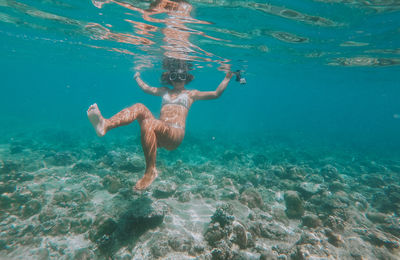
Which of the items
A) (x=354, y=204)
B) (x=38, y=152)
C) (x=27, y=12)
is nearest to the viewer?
(x=354, y=204)

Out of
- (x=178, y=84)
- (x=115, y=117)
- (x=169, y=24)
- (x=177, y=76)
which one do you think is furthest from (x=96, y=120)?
(x=169, y=24)

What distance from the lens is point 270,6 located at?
8.76m

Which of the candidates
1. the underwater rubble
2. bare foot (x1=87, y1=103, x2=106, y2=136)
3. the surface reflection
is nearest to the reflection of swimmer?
bare foot (x1=87, y1=103, x2=106, y2=136)

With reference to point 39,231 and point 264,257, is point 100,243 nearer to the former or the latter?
point 39,231

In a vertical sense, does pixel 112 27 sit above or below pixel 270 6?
below

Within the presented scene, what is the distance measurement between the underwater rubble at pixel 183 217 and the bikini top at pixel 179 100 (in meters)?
3.29

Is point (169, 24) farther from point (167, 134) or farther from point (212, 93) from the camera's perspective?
point (167, 134)

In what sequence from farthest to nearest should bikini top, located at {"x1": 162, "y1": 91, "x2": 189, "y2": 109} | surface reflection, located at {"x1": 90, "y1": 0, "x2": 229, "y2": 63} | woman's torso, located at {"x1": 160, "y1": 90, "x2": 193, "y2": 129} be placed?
1. surface reflection, located at {"x1": 90, "y1": 0, "x2": 229, "y2": 63}
2. bikini top, located at {"x1": 162, "y1": 91, "x2": 189, "y2": 109}
3. woman's torso, located at {"x1": 160, "y1": 90, "x2": 193, "y2": 129}

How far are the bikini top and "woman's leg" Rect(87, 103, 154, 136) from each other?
2.26 metres

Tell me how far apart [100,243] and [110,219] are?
62 cm

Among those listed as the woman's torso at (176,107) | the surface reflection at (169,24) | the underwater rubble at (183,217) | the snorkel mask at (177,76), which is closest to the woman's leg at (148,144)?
the woman's torso at (176,107)

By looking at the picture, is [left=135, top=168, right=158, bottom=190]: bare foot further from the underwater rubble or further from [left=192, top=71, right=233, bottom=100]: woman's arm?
[left=192, top=71, right=233, bottom=100]: woman's arm

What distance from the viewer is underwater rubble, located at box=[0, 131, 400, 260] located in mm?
4797

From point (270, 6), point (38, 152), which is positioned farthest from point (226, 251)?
point (38, 152)
